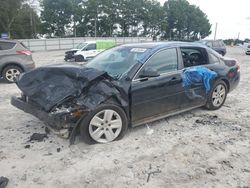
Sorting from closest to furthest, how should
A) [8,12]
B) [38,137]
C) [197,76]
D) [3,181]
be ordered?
[3,181], [38,137], [197,76], [8,12]

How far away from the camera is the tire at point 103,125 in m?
3.75

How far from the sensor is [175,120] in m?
5.03

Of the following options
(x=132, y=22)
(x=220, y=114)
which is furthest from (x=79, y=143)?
(x=132, y=22)

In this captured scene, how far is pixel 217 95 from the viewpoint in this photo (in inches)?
221

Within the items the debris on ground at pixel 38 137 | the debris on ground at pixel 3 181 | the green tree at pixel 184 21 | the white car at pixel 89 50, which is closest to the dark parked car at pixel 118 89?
the debris on ground at pixel 38 137

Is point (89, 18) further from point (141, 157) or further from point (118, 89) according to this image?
point (141, 157)

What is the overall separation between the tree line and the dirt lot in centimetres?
4075

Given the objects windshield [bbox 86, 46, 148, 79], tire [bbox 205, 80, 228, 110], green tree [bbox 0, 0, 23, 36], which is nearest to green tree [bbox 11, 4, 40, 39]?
green tree [bbox 0, 0, 23, 36]

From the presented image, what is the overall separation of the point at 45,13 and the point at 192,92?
51.1 metres

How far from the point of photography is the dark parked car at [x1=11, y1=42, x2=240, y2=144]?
12.2 feet

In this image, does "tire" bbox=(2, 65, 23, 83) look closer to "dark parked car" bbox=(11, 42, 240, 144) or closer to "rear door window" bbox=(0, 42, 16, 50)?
"rear door window" bbox=(0, 42, 16, 50)

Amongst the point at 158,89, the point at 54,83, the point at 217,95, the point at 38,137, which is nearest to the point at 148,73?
the point at 158,89

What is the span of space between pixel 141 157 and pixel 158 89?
1.28 m

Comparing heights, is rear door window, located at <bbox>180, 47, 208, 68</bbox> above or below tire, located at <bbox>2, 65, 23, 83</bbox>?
above
